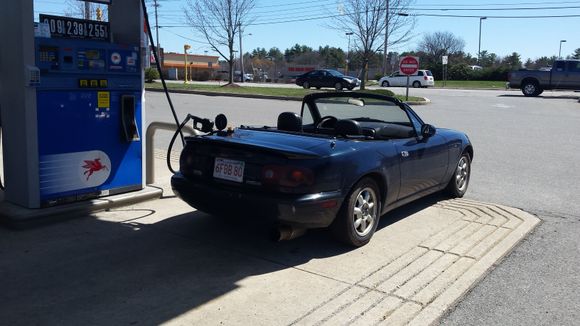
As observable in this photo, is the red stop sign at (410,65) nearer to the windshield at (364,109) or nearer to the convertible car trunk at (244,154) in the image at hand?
the windshield at (364,109)

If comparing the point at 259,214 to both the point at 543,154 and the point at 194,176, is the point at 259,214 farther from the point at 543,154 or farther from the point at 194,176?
the point at 543,154

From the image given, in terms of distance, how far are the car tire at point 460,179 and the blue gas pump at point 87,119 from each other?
12.3 feet

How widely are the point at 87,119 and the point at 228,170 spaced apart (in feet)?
6.05

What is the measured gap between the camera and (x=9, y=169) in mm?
5227

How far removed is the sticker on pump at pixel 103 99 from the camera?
5.44 metres

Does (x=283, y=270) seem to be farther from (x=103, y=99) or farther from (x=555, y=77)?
(x=555, y=77)

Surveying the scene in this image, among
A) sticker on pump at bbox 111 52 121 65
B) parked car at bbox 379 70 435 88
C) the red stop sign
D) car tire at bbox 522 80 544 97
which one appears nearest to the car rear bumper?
sticker on pump at bbox 111 52 121 65

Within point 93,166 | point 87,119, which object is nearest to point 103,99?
point 87,119

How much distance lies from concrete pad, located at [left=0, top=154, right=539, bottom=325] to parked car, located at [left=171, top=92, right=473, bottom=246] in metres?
0.27

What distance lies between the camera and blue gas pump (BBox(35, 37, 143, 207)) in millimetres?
5023

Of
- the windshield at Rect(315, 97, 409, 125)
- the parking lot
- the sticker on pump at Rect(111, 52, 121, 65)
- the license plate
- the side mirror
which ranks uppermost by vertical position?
the sticker on pump at Rect(111, 52, 121, 65)

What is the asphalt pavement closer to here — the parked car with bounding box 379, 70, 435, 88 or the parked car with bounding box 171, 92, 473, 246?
the parked car with bounding box 171, 92, 473, 246

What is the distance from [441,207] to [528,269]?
191cm

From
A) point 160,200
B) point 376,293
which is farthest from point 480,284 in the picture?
point 160,200
